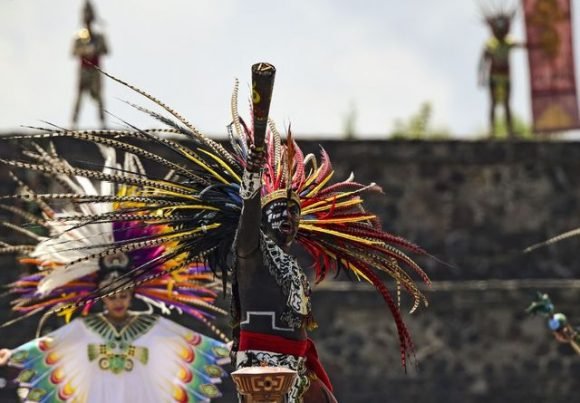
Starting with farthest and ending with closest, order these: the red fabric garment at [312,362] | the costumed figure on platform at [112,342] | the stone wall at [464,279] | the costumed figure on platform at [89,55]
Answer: the costumed figure on platform at [89,55]
the stone wall at [464,279]
the costumed figure on platform at [112,342]
the red fabric garment at [312,362]

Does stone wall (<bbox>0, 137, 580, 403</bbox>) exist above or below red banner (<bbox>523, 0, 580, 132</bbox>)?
below

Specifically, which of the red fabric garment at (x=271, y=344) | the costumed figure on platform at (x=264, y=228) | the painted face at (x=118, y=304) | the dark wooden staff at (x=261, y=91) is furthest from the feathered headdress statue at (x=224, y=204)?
the painted face at (x=118, y=304)

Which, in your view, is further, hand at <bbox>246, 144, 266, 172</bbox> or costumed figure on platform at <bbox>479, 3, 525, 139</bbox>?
costumed figure on platform at <bbox>479, 3, 525, 139</bbox>

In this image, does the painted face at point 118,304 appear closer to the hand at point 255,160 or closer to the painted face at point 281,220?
the painted face at point 281,220

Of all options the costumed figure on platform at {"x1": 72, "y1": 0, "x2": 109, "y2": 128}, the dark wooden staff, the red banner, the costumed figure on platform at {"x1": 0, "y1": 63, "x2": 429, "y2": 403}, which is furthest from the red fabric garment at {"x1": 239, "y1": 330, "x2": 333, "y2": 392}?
the red banner

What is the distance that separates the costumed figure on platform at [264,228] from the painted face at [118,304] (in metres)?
1.38

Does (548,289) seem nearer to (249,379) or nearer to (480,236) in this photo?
(480,236)

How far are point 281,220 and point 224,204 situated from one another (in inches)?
12.2

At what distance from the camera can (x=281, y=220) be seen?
7.91 m

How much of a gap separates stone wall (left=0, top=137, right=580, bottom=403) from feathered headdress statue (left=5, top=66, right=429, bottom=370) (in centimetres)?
930

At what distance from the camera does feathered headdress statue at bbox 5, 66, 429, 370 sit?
8031 millimetres

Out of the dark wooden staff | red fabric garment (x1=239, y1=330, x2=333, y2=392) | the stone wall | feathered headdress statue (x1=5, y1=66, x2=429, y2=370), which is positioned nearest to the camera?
the dark wooden staff

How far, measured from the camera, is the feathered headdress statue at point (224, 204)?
8031mm

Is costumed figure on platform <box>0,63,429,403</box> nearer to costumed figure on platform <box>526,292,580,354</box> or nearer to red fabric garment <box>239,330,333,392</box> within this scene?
red fabric garment <box>239,330,333,392</box>
